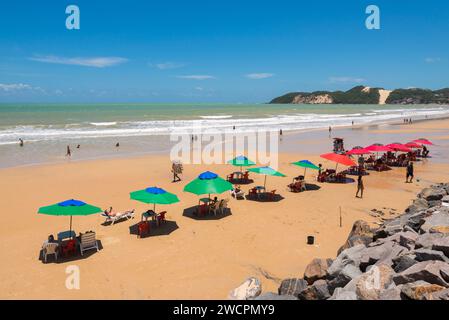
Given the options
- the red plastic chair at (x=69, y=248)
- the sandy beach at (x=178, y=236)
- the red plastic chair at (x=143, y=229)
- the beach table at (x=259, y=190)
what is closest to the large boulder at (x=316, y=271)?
the sandy beach at (x=178, y=236)

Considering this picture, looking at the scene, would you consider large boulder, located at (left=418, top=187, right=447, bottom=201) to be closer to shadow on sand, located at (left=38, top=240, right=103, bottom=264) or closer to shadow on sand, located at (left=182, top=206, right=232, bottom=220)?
shadow on sand, located at (left=182, top=206, right=232, bottom=220)

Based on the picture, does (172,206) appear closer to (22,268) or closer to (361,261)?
(22,268)

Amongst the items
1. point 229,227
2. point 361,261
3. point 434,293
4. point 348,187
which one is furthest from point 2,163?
point 434,293

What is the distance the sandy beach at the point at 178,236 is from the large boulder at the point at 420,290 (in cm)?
316

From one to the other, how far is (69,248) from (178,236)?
3171mm

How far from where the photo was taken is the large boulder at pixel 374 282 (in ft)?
17.4

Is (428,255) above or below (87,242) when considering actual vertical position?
above

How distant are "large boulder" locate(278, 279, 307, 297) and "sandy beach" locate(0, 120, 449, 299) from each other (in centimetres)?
97

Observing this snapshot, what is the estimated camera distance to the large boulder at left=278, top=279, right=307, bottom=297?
6.45 metres

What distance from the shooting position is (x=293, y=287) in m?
6.53

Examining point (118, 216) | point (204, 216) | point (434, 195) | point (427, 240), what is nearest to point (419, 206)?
point (434, 195)

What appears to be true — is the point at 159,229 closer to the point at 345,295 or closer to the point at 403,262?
the point at 345,295

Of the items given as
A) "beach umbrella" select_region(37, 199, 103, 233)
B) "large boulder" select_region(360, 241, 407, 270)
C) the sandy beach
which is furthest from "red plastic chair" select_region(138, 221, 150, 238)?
"large boulder" select_region(360, 241, 407, 270)
